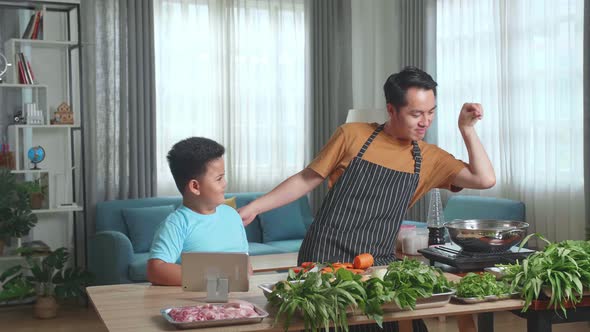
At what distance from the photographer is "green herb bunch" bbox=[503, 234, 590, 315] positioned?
2.12m

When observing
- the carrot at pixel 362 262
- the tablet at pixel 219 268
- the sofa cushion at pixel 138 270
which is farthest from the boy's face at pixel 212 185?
the sofa cushion at pixel 138 270

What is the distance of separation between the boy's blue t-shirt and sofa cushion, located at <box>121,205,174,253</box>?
3311 millimetres

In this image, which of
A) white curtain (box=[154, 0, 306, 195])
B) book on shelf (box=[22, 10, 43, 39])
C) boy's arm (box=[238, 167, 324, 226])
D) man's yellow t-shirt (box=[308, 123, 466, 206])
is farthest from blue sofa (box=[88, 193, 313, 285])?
man's yellow t-shirt (box=[308, 123, 466, 206])

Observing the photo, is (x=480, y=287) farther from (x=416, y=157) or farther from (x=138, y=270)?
(x=138, y=270)

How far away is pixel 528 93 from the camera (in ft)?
18.1

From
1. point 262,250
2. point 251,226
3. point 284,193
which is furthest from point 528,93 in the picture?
point 284,193

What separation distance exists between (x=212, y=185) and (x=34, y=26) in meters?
3.85

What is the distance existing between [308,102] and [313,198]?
896 mm

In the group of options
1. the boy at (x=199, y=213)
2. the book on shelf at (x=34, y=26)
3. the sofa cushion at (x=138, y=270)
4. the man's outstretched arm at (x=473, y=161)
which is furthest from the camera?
the book on shelf at (x=34, y=26)

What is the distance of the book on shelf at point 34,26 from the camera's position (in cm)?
586

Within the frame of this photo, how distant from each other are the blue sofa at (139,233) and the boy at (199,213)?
9.48 ft

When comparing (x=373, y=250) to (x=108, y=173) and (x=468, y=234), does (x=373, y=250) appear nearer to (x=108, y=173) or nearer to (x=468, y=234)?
(x=468, y=234)

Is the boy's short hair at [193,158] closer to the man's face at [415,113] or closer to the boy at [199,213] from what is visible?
the boy at [199,213]

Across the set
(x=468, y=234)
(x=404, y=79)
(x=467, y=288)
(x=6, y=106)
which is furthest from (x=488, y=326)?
(x=6, y=106)
